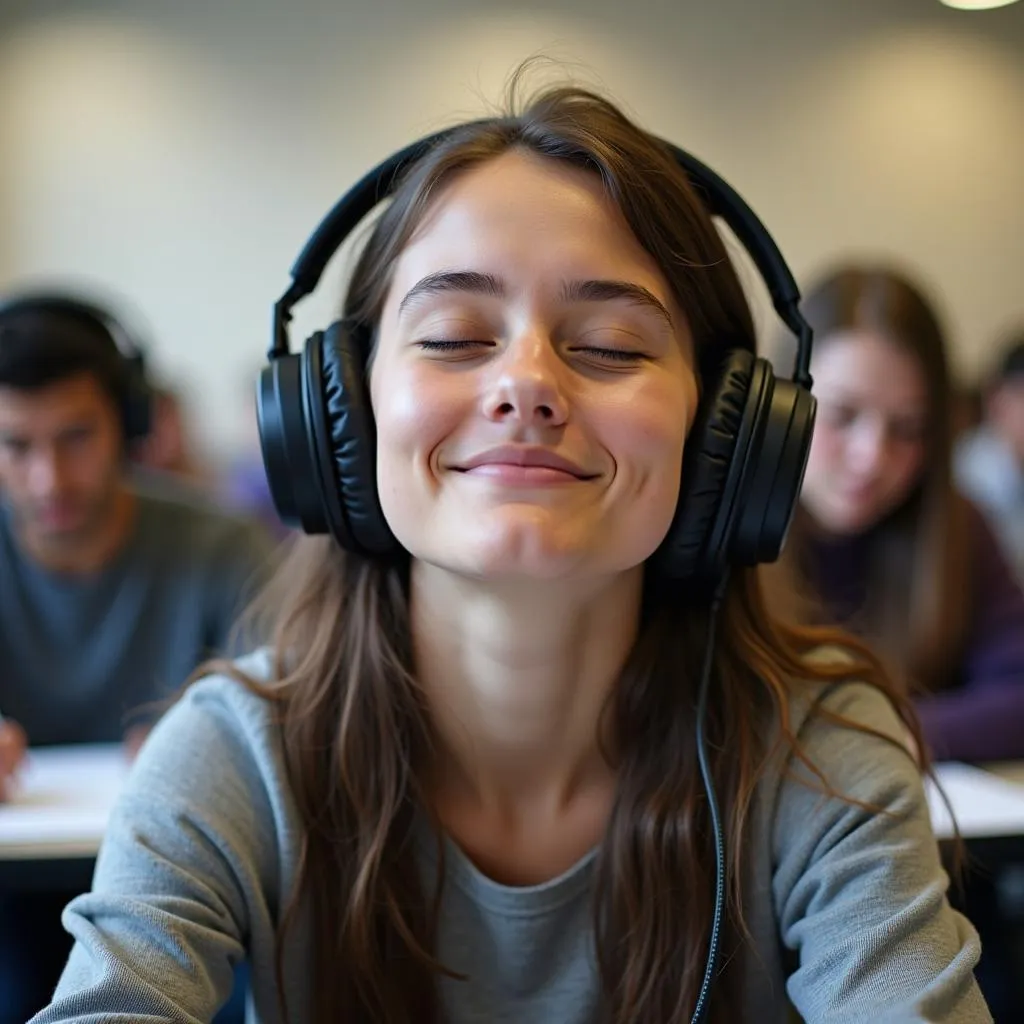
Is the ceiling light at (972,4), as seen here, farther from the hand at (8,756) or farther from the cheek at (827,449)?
the hand at (8,756)

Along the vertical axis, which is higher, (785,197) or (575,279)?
(785,197)

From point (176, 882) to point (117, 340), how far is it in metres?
1.17

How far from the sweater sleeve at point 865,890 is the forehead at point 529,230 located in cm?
42

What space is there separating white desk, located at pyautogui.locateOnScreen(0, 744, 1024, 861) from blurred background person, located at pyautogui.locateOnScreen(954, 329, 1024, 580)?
2.05 meters

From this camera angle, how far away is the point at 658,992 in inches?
32.6

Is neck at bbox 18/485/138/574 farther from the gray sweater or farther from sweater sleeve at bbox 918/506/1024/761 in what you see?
sweater sleeve at bbox 918/506/1024/761

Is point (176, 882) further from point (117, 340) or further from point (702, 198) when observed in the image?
point (117, 340)

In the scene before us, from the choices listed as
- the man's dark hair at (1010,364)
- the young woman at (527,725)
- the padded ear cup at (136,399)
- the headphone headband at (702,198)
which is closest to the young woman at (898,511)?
the young woman at (527,725)

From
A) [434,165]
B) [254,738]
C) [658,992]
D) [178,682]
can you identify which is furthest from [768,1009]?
[178,682]

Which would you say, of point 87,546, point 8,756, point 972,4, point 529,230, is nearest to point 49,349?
point 87,546

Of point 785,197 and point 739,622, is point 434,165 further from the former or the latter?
point 785,197

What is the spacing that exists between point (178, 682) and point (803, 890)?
117cm

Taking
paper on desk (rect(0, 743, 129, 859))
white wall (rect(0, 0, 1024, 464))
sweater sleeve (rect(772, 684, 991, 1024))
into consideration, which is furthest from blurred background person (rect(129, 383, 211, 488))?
sweater sleeve (rect(772, 684, 991, 1024))

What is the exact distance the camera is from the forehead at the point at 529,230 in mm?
789
